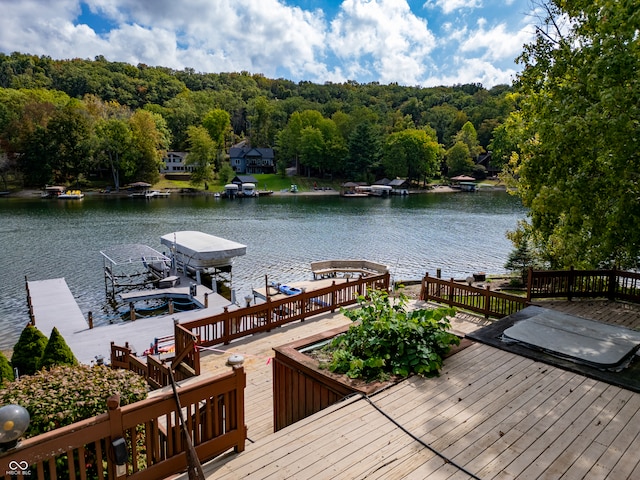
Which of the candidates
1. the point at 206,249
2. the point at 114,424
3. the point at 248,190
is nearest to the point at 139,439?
the point at 114,424

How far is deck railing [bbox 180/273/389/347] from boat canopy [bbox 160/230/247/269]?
12444 millimetres

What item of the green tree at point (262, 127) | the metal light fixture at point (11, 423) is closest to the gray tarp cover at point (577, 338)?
the metal light fixture at point (11, 423)

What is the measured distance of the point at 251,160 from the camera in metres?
102

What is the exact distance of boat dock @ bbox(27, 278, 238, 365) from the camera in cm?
1520

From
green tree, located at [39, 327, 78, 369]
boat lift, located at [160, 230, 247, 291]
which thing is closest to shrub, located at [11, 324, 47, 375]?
green tree, located at [39, 327, 78, 369]

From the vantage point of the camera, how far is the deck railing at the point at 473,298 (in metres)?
11.2

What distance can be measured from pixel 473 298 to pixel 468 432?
8.45 metres

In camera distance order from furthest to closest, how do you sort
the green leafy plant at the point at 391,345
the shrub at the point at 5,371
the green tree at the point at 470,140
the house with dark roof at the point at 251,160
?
the house with dark roof at the point at 251,160
the green tree at the point at 470,140
the shrub at the point at 5,371
the green leafy plant at the point at 391,345

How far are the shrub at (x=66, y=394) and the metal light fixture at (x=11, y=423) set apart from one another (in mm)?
980

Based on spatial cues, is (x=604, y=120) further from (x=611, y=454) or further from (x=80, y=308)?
(x=80, y=308)

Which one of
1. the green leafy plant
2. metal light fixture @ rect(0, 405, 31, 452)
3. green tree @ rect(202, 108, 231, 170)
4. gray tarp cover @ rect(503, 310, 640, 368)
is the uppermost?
green tree @ rect(202, 108, 231, 170)

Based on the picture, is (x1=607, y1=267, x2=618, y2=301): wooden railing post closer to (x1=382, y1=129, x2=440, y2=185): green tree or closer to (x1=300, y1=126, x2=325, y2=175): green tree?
(x1=382, y1=129, x2=440, y2=185): green tree

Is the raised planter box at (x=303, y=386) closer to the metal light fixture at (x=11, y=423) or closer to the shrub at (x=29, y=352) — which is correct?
the metal light fixture at (x=11, y=423)

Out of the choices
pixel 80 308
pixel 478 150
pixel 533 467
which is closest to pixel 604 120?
pixel 533 467
